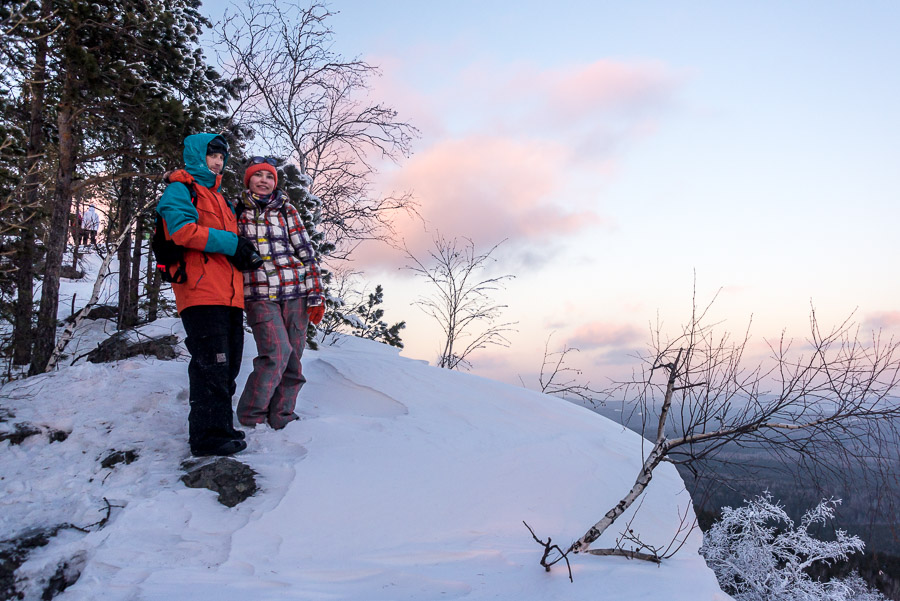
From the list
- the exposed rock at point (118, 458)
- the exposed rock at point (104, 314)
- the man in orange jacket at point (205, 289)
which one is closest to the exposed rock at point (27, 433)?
the exposed rock at point (118, 458)

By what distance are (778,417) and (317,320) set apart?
3252 millimetres

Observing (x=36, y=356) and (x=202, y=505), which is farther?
(x=36, y=356)

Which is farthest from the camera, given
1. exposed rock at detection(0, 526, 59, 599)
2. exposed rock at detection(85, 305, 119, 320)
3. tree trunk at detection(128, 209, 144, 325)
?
exposed rock at detection(85, 305, 119, 320)

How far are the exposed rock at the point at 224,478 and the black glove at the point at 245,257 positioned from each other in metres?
1.33

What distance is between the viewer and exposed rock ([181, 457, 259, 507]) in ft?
10.7

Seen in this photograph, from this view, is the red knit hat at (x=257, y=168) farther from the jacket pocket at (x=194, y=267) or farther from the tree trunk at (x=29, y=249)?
the tree trunk at (x=29, y=249)

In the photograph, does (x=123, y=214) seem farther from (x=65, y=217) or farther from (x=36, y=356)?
(x=36, y=356)

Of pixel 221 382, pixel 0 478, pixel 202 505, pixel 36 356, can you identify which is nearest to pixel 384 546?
pixel 202 505

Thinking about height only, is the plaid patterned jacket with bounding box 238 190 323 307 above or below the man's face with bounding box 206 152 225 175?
below

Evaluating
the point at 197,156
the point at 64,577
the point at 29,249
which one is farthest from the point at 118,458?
the point at 29,249

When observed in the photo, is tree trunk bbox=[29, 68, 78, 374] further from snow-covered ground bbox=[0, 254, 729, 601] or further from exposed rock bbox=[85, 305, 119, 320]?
exposed rock bbox=[85, 305, 119, 320]

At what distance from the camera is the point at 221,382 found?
371 cm

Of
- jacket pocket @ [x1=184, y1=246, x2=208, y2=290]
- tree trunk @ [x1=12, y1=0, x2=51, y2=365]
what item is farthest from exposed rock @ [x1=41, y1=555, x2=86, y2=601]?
tree trunk @ [x1=12, y1=0, x2=51, y2=365]

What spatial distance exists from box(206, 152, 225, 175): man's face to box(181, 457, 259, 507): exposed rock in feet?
6.82
